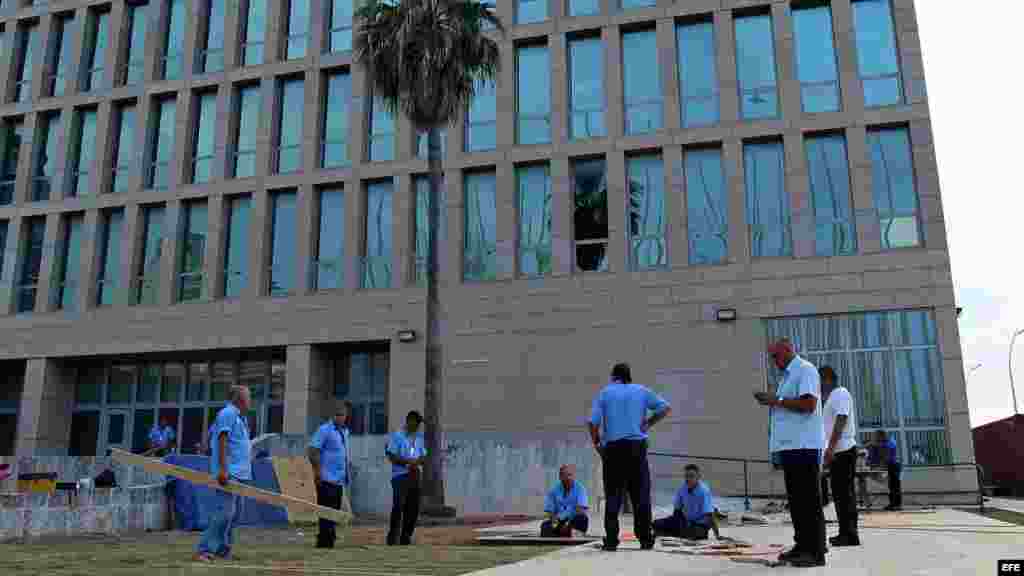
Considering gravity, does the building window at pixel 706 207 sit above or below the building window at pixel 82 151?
below

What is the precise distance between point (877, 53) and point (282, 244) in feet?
56.4

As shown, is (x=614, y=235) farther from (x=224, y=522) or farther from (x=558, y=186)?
(x=224, y=522)

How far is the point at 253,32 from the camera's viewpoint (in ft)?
93.8

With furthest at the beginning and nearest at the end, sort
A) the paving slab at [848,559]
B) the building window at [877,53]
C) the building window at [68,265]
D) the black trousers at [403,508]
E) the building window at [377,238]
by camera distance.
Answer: the building window at [68,265] < the building window at [377,238] < the building window at [877,53] < the black trousers at [403,508] < the paving slab at [848,559]

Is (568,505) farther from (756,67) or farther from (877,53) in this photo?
(877,53)

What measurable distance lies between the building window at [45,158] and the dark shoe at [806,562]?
28552 mm

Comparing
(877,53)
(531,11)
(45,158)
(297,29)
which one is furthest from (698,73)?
(45,158)

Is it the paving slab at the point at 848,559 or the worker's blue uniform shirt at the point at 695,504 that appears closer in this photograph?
the paving slab at the point at 848,559

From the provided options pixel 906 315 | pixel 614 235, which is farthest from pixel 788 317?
pixel 614 235

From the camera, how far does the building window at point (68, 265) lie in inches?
1103

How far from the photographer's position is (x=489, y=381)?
23406 millimetres

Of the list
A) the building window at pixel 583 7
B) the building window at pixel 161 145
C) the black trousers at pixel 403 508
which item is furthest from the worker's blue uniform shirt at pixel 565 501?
the building window at pixel 161 145

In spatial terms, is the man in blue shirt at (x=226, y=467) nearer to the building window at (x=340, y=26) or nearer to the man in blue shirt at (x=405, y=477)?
the man in blue shirt at (x=405, y=477)

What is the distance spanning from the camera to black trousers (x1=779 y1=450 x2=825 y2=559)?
6332 mm
